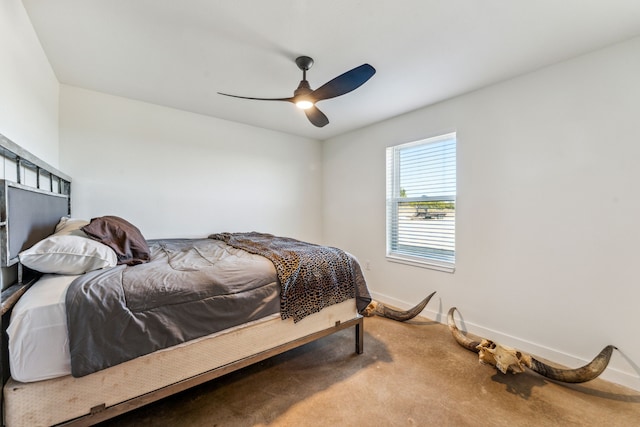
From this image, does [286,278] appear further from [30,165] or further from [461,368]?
[30,165]

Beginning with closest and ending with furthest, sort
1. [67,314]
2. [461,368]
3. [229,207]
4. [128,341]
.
Result: [67,314] → [128,341] → [461,368] → [229,207]

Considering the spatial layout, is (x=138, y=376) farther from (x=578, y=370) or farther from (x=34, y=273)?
(x=578, y=370)

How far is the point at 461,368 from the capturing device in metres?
2.05

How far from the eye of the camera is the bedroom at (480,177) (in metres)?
1.87

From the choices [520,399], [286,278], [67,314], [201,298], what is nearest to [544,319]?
[520,399]

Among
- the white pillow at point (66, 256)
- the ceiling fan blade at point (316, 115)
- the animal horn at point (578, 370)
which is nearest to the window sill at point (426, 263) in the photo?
the animal horn at point (578, 370)

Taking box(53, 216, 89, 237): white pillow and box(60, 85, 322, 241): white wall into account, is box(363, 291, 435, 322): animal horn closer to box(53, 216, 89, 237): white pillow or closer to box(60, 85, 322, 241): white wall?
box(60, 85, 322, 241): white wall

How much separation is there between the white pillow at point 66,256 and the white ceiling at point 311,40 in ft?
4.54

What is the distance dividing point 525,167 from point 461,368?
1723 mm

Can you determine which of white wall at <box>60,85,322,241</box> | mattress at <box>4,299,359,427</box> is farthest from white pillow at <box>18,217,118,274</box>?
white wall at <box>60,85,322,241</box>

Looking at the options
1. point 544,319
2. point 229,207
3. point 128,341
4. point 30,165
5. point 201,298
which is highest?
point 30,165

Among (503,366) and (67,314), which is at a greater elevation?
(67,314)

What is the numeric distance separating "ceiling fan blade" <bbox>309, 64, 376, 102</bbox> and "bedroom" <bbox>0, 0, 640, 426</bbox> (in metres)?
0.35

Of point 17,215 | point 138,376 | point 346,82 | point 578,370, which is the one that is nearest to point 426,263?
point 578,370
